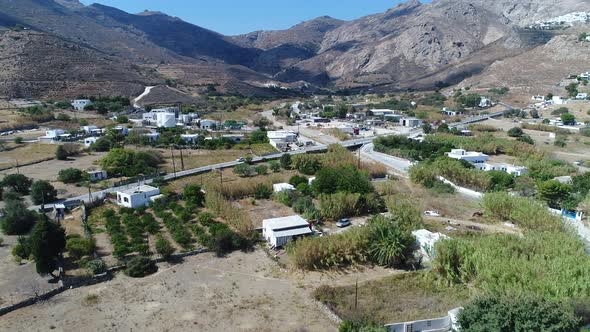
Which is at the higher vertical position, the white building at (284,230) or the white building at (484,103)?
the white building at (484,103)

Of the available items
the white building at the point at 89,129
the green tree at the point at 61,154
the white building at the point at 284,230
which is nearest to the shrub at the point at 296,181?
the white building at the point at 284,230

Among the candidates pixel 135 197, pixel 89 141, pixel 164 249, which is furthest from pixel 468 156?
pixel 89 141

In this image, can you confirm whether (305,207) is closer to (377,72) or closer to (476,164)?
(476,164)

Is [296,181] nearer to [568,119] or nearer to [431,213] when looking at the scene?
[431,213]

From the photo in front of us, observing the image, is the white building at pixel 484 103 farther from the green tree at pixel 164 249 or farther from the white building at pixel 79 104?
the green tree at pixel 164 249

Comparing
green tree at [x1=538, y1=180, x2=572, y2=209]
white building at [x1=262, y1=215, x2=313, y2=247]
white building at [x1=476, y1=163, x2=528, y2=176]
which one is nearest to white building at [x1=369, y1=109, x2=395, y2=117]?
white building at [x1=476, y1=163, x2=528, y2=176]

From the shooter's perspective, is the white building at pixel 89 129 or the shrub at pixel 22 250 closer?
the shrub at pixel 22 250

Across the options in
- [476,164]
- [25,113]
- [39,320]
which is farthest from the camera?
[25,113]

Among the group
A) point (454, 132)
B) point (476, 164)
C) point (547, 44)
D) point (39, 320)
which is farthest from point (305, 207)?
point (547, 44)
